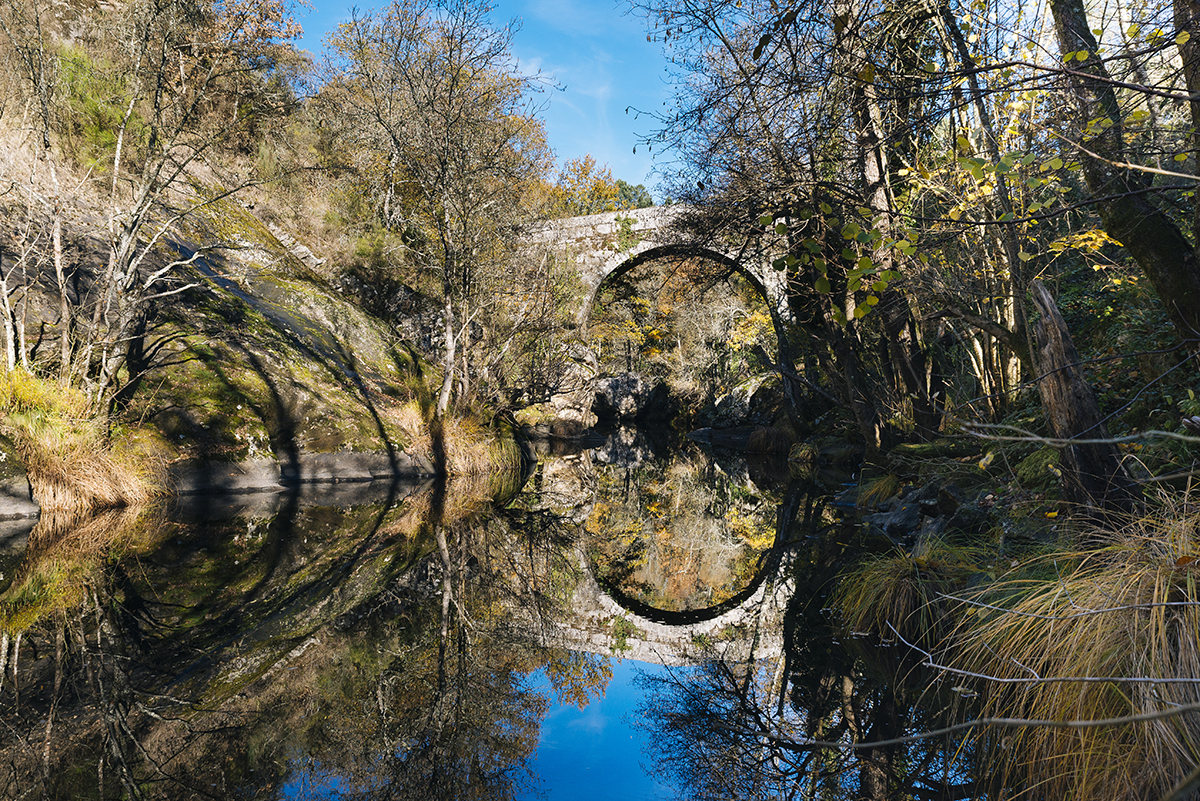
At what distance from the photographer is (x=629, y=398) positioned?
24.1 meters

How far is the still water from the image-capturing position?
6.77ft

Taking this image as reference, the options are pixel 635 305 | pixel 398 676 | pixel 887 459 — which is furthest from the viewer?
pixel 635 305

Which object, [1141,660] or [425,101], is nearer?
[1141,660]

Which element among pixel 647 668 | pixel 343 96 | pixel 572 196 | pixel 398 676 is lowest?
pixel 647 668

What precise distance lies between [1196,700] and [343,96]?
17.3 meters

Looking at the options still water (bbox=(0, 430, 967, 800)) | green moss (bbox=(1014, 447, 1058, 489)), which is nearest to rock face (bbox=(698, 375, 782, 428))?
still water (bbox=(0, 430, 967, 800))

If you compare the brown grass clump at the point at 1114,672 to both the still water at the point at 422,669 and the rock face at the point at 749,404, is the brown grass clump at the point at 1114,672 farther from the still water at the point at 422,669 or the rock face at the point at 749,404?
the rock face at the point at 749,404

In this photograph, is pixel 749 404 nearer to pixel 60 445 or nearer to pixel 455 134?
pixel 455 134

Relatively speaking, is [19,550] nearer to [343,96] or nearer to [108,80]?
[108,80]

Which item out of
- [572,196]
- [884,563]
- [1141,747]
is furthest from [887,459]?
[572,196]

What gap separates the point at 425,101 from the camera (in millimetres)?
9242

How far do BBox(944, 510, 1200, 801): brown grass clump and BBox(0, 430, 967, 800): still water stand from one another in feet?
1.10

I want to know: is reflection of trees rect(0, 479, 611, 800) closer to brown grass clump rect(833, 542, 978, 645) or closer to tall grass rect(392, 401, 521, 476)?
brown grass clump rect(833, 542, 978, 645)

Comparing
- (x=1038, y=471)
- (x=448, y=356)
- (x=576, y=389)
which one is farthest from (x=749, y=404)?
(x=1038, y=471)
